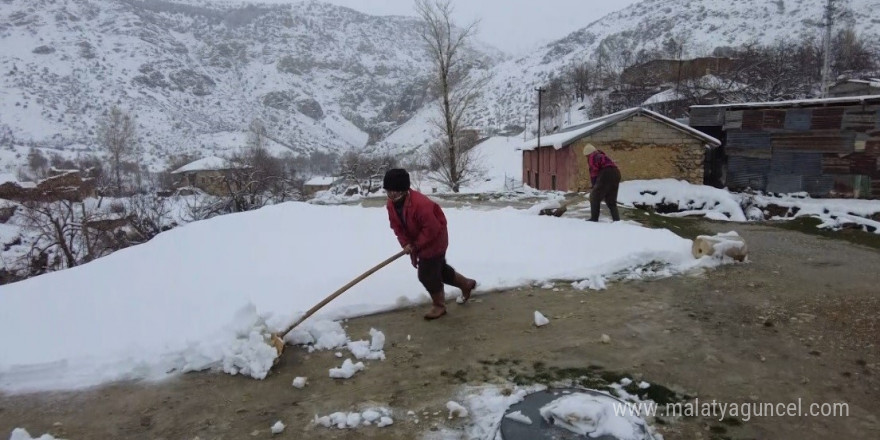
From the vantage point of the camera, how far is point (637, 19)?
8519 centimetres

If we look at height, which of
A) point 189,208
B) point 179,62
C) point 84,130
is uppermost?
point 179,62

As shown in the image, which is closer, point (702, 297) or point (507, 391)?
point (507, 391)

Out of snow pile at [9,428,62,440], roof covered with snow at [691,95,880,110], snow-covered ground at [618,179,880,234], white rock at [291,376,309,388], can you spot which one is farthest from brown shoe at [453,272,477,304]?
roof covered with snow at [691,95,880,110]

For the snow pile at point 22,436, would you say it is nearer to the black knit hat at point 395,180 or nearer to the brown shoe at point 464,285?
the black knit hat at point 395,180

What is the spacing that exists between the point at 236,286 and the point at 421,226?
7.59 feet

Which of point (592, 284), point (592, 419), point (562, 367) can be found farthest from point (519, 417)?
point (592, 284)

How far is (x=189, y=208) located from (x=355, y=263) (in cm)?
1821

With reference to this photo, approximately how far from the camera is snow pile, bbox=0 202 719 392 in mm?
3844

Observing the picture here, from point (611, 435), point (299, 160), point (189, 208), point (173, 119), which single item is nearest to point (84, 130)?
point (173, 119)

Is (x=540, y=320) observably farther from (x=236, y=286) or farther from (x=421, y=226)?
(x=236, y=286)

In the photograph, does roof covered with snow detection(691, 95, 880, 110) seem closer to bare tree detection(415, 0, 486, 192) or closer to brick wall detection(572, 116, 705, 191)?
brick wall detection(572, 116, 705, 191)

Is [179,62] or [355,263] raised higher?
[179,62]

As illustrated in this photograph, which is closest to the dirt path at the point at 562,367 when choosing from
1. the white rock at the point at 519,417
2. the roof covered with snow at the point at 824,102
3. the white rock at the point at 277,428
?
the white rock at the point at 277,428

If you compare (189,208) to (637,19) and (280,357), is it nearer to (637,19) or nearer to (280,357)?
(280,357)
